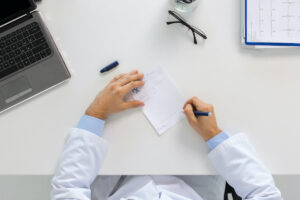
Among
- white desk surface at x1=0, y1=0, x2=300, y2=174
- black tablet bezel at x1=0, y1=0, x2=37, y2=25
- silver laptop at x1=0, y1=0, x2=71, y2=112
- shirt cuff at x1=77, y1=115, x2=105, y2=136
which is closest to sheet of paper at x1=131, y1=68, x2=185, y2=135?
white desk surface at x1=0, y1=0, x2=300, y2=174

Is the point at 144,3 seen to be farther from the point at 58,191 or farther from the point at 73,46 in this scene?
the point at 58,191

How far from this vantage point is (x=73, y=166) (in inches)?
32.5

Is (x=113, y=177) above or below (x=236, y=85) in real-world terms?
below

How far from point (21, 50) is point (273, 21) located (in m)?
0.84

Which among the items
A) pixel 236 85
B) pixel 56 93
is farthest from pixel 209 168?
pixel 56 93

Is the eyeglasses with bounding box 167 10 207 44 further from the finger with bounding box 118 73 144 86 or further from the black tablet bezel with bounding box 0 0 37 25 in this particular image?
the black tablet bezel with bounding box 0 0 37 25

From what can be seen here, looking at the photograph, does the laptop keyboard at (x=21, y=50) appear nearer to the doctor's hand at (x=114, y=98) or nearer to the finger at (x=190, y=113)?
the doctor's hand at (x=114, y=98)

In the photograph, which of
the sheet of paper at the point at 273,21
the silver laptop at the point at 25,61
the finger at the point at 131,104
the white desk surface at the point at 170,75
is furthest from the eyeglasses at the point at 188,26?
the silver laptop at the point at 25,61

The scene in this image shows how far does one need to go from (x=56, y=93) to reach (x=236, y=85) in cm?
60

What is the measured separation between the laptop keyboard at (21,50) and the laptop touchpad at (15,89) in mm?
37

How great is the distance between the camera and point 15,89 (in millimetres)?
848

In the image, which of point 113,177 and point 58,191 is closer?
point 58,191

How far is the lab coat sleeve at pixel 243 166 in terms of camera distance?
0.81 meters

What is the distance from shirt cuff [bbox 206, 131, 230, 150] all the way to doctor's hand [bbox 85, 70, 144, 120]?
25cm
